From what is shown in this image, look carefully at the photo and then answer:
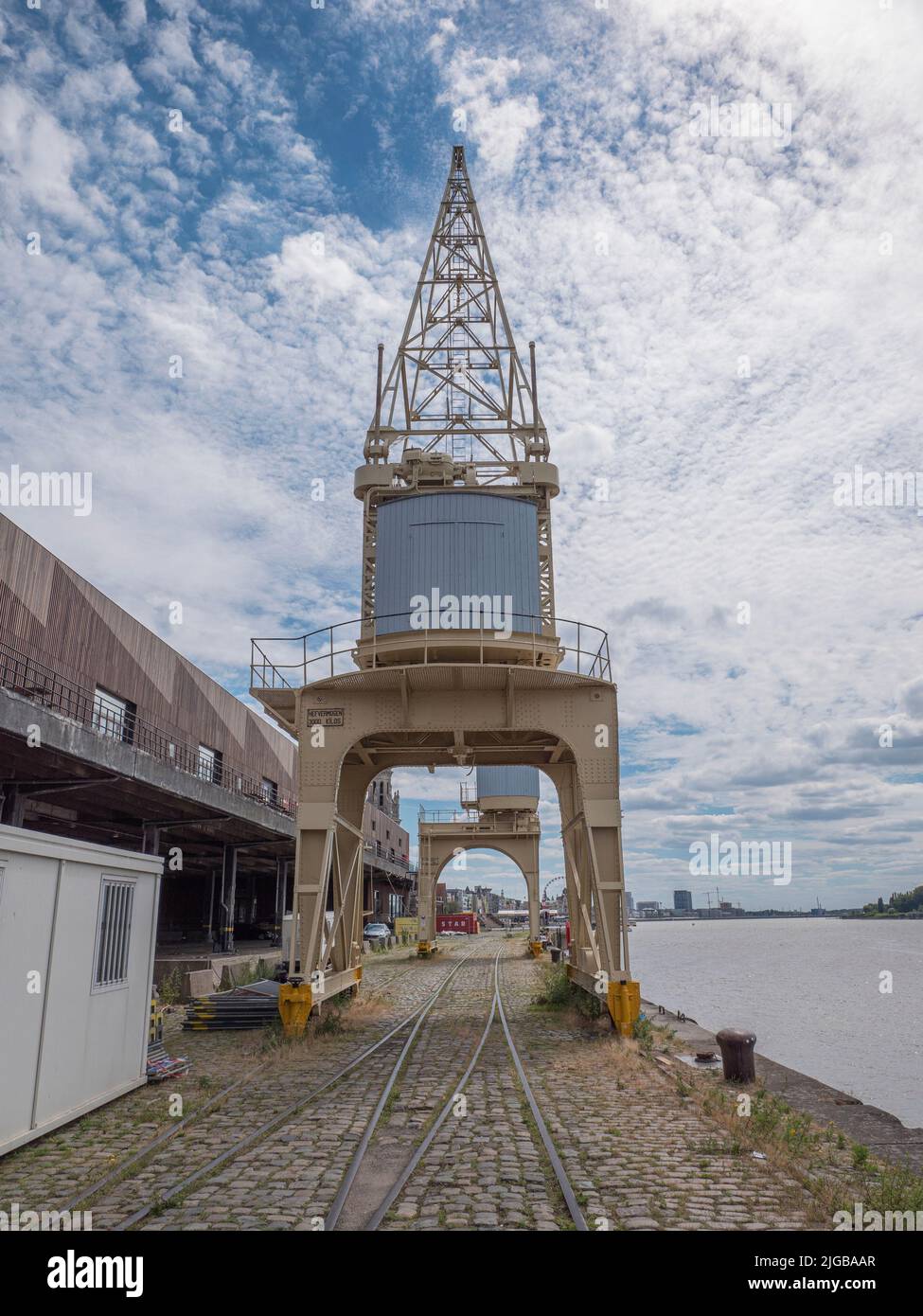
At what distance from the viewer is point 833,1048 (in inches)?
1029

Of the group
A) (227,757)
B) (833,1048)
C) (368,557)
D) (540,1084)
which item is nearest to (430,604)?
(368,557)

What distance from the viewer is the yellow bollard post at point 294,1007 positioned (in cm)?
1641

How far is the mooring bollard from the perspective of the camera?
42.0 feet

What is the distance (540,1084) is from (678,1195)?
5.46 metres

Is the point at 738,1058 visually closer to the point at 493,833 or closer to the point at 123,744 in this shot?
the point at 123,744

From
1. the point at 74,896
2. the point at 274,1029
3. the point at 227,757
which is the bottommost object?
the point at 274,1029

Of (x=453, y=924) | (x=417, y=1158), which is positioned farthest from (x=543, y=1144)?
(x=453, y=924)

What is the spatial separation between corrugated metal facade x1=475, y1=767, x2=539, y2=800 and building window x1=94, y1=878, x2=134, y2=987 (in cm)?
3258

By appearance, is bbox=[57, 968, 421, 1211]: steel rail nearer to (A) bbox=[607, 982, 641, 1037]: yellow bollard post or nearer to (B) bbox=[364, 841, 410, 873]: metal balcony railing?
(A) bbox=[607, 982, 641, 1037]: yellow bollard post

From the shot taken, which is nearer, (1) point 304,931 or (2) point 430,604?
(1) point 304,931

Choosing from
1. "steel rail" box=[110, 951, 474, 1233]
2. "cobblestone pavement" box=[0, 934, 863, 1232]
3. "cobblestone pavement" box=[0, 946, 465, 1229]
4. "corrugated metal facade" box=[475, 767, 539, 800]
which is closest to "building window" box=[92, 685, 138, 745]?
"cobblestone pavement" box=[0, 946, 465, 1229]

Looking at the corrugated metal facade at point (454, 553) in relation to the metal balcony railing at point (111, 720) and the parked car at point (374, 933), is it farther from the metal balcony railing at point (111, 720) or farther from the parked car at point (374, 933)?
the parked car at point (374, 933)
